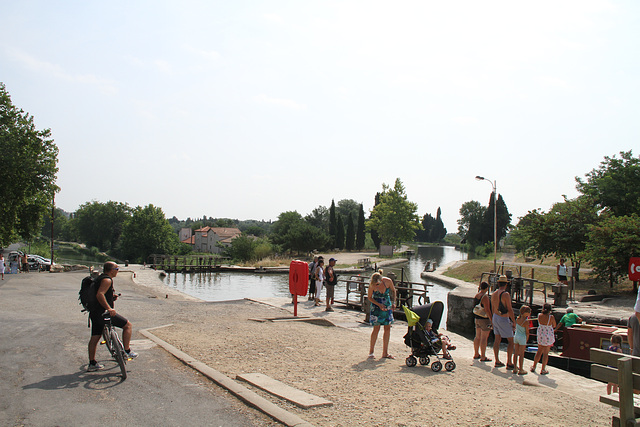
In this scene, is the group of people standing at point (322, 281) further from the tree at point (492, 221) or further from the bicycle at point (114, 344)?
the tree at point (492, 221)

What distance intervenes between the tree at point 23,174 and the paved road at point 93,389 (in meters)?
26.2

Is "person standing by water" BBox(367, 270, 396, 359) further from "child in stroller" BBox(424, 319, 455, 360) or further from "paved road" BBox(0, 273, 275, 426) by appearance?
"paved road" BBox(0, 273, 275, 426)

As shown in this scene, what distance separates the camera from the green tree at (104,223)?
121 metres

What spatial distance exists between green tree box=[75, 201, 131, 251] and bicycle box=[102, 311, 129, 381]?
4797 inches

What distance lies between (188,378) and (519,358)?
21.5 feet

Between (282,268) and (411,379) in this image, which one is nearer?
(411,379)

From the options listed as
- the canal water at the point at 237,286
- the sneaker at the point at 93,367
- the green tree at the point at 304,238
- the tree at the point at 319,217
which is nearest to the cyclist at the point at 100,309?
the sneaker at the point at 93,367

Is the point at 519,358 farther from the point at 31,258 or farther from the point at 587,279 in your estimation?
the point at 31,258

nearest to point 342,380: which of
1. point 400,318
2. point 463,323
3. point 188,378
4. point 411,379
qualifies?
point 411,379

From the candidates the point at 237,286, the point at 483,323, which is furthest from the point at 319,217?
the point at 483,323

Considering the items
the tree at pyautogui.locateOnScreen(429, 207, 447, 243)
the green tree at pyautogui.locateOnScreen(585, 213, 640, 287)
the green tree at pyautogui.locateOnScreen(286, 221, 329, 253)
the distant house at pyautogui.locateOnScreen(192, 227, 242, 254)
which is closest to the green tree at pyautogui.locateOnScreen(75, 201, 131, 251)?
the distant house at pyautogui.locateOnScreen(192, 227, 242, 254)

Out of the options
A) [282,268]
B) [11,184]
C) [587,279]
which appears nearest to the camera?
[587,279]

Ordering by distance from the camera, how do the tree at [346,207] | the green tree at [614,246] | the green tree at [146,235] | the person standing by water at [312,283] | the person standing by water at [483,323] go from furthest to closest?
1. the tree at [346,207]
2. the green tree at [146,235]
3. the green tree at [614,246]
4. the person standing by water at [312,283]
5. the person standing by water at [483,323]

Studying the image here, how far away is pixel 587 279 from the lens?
29.5m
